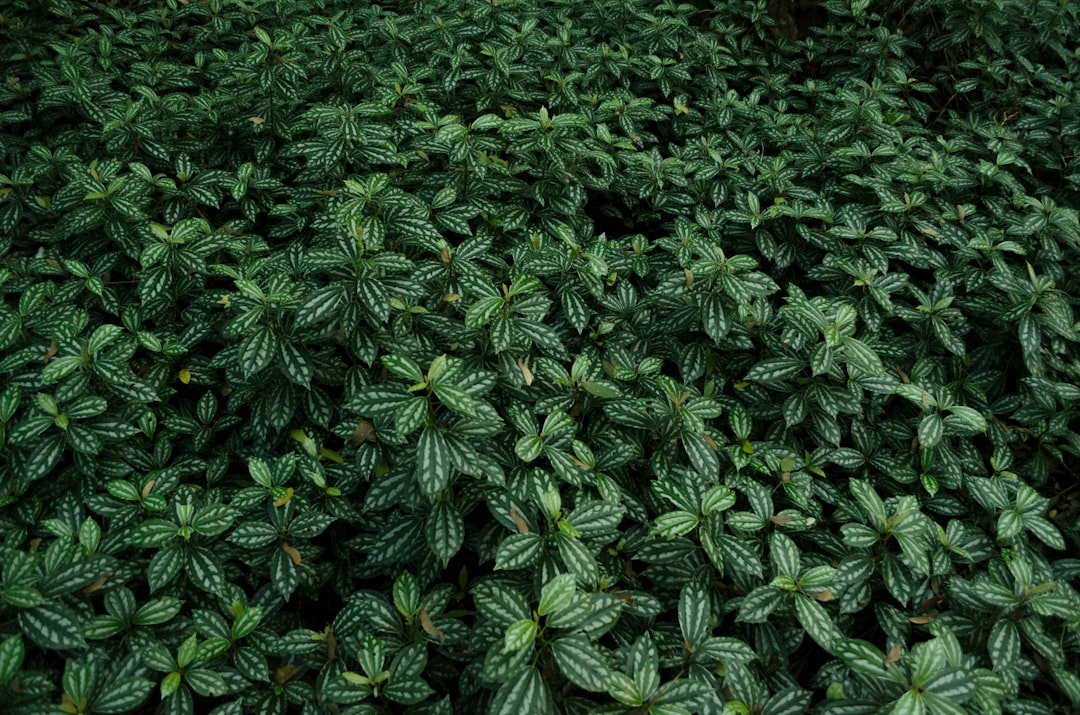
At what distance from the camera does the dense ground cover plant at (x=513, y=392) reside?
1.84 m

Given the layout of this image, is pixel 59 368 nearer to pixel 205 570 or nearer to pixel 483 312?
pixel 205 570

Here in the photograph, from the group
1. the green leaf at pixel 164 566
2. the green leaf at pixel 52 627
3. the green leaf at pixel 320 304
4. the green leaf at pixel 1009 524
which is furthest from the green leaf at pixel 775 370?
the green leaf at pixel 52 627

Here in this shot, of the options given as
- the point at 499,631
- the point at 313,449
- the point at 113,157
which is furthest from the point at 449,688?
the point at 113,157

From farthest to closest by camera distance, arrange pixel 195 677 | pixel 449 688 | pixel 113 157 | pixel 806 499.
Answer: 1. pixel 113 157
2. pixel 806 499
3. pixel 449 688
4. pixel 195 677

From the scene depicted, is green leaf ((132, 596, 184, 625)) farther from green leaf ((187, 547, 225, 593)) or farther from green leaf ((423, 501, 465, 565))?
green leaf ((423, 501, 465, 565))

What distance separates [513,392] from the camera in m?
2.28

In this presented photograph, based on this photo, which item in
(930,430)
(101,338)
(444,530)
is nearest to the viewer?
(444,530)

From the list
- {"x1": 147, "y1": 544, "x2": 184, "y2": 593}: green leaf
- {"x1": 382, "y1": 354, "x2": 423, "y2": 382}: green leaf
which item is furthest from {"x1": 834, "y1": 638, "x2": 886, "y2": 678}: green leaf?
{"x1": 147, "y1": 544, "x2": 184, "y2": 593}: green leaf

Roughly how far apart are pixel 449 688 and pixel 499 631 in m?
0.30

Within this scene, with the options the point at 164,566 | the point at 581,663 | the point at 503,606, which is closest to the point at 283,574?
the point at 164,566

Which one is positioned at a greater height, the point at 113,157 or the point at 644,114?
the point at 644,114

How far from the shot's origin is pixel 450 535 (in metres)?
1.90

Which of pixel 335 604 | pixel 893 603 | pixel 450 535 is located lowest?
pixel 335 604

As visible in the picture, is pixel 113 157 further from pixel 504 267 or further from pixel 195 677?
pixel 195 677
